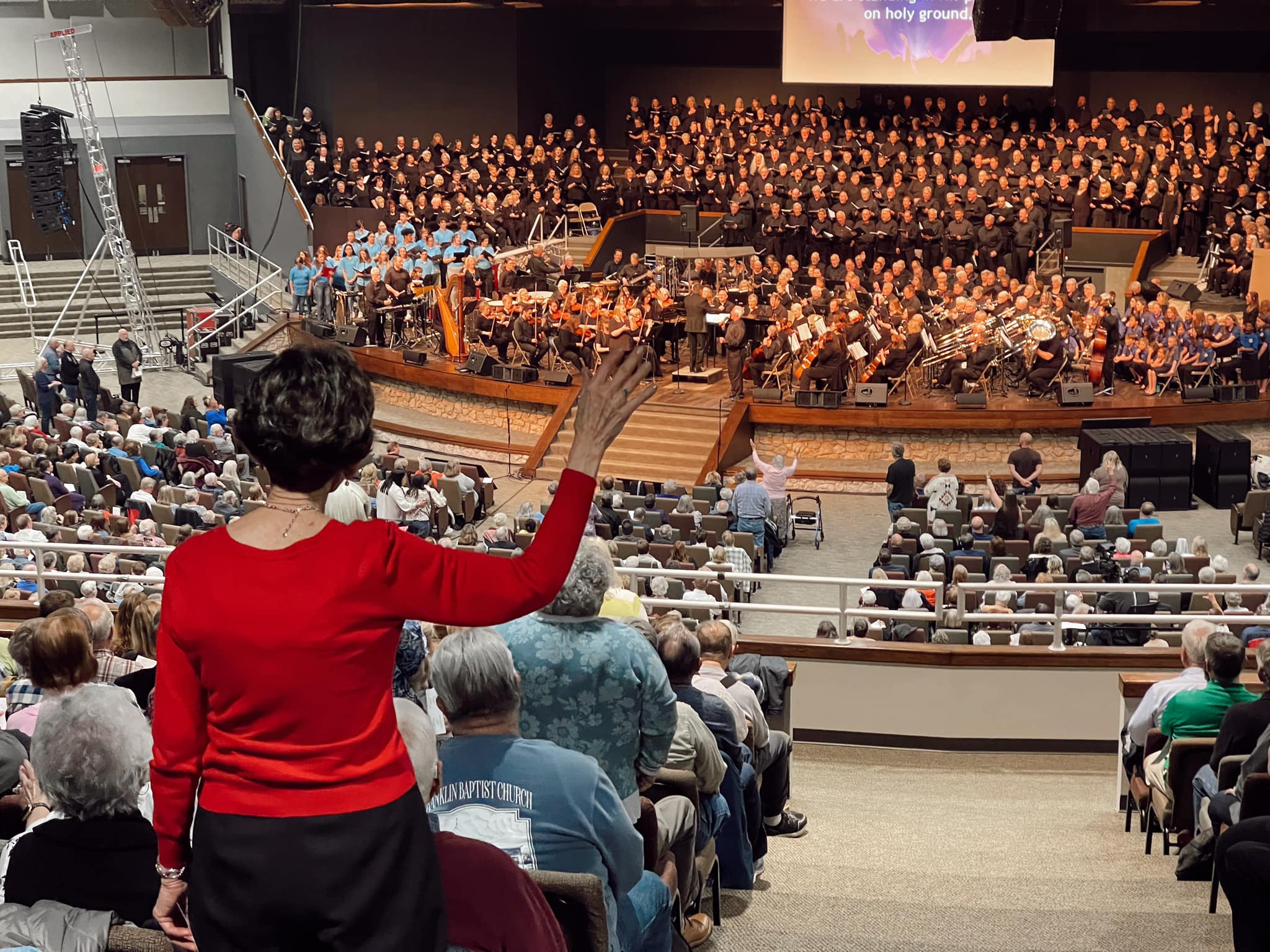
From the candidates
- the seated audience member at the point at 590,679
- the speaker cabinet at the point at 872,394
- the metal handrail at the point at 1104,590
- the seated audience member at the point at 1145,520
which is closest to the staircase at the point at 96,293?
the speaker cabinet at the point at 872,394

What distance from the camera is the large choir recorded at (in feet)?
56.6

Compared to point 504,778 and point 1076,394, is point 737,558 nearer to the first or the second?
point 1076,394

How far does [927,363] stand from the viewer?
1759 cm

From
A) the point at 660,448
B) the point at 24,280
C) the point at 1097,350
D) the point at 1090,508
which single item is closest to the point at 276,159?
the point at 24,280

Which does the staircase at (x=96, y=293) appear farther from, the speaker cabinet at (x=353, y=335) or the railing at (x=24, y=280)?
the speaker cabinet at (x=353, y=335)

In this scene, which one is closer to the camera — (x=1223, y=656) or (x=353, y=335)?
(x=1223, y=656)

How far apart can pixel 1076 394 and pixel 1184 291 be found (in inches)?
190

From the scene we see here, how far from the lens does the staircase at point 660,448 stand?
16422 mm

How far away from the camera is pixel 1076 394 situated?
54.6ft

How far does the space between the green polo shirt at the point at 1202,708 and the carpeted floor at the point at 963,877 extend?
48 cm

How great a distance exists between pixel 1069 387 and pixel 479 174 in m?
11.5

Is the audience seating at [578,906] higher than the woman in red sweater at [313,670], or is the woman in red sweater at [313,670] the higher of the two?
the woman in red sweater at [313,670]

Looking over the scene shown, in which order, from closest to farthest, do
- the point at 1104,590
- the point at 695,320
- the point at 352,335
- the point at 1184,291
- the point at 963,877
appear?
the point at 963,877 < the point at 1104,590 < the point at 695,320 < the point at 352,335 < the point at 1184,291

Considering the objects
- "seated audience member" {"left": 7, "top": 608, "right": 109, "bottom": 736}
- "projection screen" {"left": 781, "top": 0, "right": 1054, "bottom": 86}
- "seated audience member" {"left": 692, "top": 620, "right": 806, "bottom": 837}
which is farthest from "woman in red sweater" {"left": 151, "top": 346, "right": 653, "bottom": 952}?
"projection screen" {"left": 781, "top": 0, "right": 1054, "bottom": 86}
